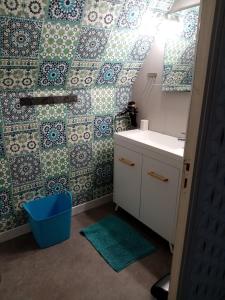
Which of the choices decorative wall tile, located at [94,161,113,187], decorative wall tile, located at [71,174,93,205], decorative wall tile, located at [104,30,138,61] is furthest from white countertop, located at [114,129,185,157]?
decorative wall tile, located at [104,30,138,61]

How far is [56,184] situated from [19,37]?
1.22 meters

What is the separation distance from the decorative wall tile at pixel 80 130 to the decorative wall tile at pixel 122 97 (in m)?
0.35

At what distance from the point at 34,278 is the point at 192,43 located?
2.08 metres

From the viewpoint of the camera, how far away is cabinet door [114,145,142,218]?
1996 mm

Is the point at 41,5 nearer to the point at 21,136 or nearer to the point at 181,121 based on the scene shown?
the point at 21,136

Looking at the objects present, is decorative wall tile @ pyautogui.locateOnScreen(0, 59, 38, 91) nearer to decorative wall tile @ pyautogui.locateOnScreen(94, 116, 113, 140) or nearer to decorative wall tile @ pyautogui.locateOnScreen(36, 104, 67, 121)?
decorative wall tile @ pyautogui.locateOnScreen(36, 104, 67, 121)

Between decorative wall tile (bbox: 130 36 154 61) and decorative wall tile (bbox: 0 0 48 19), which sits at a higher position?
decorative wall tile (bbox: 0 0 48 19)

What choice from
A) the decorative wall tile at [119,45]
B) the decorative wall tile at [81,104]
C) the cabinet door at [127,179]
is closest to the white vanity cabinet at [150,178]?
the cabinet door at [127,179]

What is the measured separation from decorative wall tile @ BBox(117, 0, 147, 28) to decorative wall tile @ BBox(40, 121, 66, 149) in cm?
93

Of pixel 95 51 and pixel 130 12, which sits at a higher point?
pixel 130 12

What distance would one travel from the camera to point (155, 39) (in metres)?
2.09

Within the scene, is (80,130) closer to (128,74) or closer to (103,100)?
(103,100)

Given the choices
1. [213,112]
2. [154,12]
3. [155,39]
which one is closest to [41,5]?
[154,12]

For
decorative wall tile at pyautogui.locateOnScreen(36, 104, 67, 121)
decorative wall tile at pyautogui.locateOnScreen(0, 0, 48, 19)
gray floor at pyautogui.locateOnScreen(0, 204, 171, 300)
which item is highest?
decorative wall tile at pyautogui.locateOnScreen(0, 0, 48, 19)
